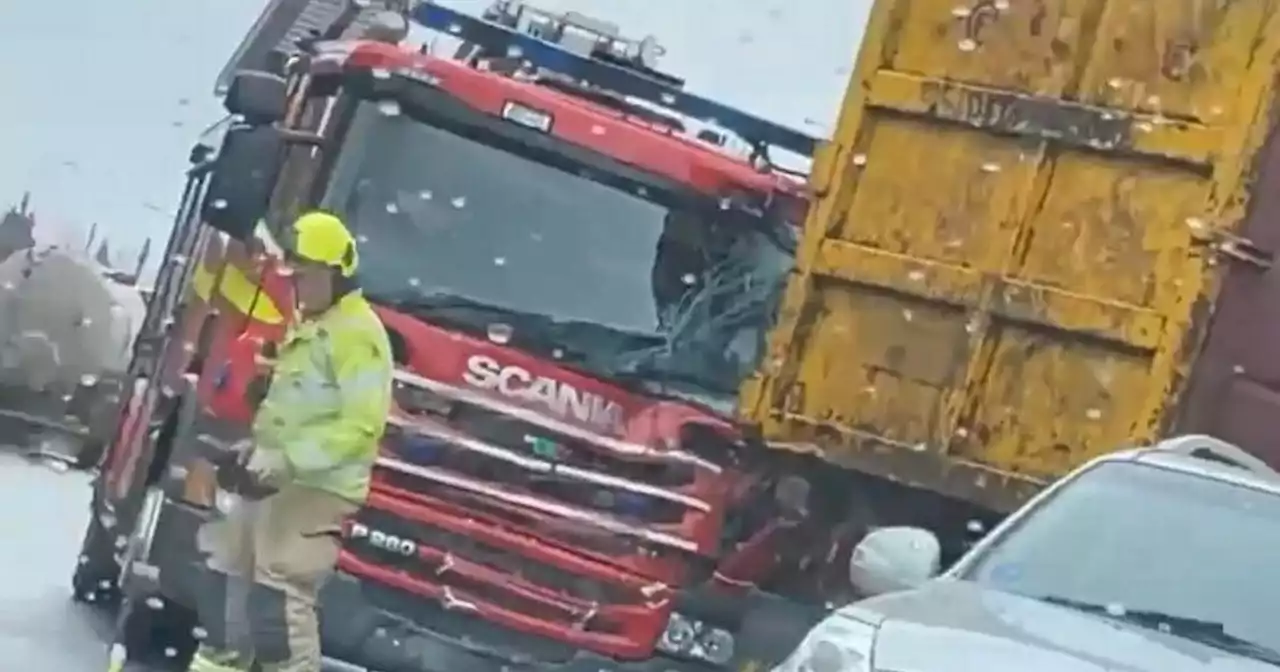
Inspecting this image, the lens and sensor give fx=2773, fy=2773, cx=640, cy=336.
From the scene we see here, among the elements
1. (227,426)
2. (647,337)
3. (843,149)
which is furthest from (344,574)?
(843,149)

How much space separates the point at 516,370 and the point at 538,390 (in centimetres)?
11

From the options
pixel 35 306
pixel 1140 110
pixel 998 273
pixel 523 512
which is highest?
pixel 1140 110

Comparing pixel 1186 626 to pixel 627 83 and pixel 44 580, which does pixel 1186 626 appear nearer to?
pixel 627 83

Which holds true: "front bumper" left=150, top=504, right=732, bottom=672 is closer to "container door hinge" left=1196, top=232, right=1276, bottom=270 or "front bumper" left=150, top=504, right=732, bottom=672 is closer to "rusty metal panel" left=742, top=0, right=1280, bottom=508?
"rusty metal panel" left=742, top=0, right=1280, bottom=508

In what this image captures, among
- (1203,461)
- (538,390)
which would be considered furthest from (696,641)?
(1203,461)

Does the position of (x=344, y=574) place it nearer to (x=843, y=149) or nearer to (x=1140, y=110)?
(x=843, y=149)

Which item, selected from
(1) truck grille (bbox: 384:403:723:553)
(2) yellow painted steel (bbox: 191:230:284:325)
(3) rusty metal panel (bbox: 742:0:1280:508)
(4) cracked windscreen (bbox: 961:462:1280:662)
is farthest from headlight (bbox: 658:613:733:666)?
(4) cracked windscreen (bbox: 961:462:1280:662)

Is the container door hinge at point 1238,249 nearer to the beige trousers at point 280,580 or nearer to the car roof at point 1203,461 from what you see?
the car roof at point 1203,461

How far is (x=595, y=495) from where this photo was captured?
1029 centimetres

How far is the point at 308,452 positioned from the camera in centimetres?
879

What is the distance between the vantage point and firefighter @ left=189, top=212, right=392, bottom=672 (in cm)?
880

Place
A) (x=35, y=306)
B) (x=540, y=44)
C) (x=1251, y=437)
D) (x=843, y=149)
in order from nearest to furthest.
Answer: (x=1251, y=437)
(x=843, y=149)
(x=540, y=44)
(x=35, y=306)

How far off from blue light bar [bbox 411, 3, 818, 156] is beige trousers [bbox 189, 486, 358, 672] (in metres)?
3.54

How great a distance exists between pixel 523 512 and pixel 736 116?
266 centimetres
